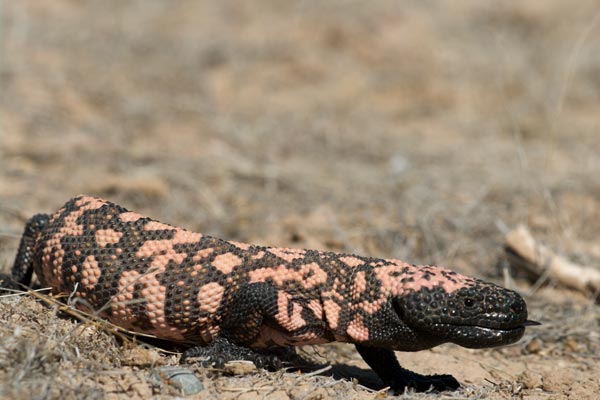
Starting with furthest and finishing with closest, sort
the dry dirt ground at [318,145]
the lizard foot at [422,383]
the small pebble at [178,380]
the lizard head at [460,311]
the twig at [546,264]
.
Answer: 1. the twig at [546,264]
2. the dry dirt ground at [318,145]
3. the lizard foot at [422,383]
4. the lizard head at [460,311]
5. the small pebble at [178,380]

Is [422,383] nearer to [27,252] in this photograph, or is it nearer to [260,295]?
[260,295]

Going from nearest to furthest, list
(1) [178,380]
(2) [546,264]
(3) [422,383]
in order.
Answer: (1) [178,380]
(3) [422,383]
(2) [546,264]

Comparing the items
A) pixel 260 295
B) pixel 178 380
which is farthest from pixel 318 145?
pixel 178 380

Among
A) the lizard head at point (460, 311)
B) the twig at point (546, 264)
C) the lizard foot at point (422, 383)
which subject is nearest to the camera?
the lizard head at point (460, 311)

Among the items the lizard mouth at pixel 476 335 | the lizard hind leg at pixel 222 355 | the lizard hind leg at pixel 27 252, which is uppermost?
the lizard mouth at pixel 476 335

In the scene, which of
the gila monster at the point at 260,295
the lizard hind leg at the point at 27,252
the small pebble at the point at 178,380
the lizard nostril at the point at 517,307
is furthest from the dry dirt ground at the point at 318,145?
the lizard nostril at the point at 517,307

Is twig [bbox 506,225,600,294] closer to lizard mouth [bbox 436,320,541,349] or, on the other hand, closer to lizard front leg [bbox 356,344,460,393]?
lizard front leg [bbox 356,344,460,393]

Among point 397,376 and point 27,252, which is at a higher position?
point 27,252

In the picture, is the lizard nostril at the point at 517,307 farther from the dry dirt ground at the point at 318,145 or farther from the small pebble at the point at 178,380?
the small pebble at the point at 178,380
